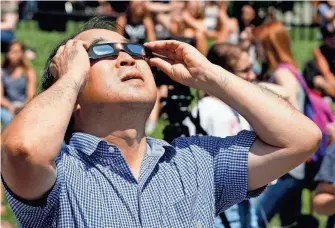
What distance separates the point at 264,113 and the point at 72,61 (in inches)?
29.8

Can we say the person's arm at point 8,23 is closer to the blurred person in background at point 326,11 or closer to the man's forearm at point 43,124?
the blurred person in background at point 326,11

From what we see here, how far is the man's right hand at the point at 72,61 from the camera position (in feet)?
10.4

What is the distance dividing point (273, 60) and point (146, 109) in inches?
140

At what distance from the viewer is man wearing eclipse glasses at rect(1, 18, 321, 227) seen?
291 centimetres

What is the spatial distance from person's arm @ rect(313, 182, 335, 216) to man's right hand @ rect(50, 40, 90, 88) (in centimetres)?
146

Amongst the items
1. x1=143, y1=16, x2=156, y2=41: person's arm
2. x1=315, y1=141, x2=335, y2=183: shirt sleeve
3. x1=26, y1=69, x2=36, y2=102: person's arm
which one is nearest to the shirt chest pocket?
x1=315, y1=141, x2=335, y2=183: shirt sleeve

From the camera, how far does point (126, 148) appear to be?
10.7 feet

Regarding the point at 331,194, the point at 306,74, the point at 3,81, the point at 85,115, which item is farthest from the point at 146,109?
the point at 3,81

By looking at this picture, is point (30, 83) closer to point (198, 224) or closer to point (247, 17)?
point (247, 17)

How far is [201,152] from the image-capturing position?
3406 mm

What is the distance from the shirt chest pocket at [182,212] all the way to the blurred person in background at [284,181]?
9.24 feet

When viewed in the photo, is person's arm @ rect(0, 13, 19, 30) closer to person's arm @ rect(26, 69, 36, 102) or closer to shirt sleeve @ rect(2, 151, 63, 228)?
person's arm @ rect(26, 69, 36, 102)

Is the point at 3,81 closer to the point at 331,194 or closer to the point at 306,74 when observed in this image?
the point at 306,74

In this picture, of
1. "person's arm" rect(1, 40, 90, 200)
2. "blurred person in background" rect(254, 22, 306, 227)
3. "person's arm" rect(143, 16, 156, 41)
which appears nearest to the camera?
"person's arm" rect(1, 40, 90, 200)
